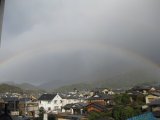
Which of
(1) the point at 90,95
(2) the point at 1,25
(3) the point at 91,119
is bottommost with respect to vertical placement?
(3) the point at 91,119

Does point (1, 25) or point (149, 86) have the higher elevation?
point (1, 25)

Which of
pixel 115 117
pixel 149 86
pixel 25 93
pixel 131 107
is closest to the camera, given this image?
pixel 115 117

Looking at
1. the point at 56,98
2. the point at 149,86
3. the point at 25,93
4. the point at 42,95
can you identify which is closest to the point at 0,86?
the point at 25,93

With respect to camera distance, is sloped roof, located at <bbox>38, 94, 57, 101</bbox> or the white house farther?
sloped roof, located at <bbox>38, 94, 57, 101</bbox>

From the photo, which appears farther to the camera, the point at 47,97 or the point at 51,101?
the point at 47,97

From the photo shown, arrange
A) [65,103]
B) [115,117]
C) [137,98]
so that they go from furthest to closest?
[65,103] → [137,98] → [115,117]

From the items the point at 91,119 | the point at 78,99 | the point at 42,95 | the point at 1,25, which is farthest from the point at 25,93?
the point at 1,25

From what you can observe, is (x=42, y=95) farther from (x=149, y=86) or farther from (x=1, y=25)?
(x=1, y=25)

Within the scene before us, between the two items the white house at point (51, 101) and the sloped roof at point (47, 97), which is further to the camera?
the sloped roof at point (47, 97)

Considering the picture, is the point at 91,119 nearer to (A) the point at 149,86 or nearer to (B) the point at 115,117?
(B) the point at 115,117

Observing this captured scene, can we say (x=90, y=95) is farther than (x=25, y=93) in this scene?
No
